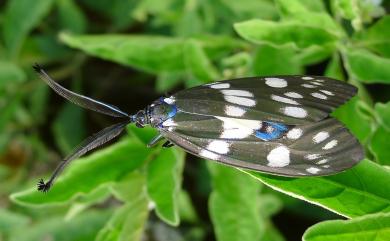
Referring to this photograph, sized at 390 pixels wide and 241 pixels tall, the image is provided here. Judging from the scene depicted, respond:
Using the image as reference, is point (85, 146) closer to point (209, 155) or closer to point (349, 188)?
point (209, 155)

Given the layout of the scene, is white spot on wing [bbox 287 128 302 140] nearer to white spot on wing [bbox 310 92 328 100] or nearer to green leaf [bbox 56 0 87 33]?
white spot on wing [bbox 310 92 328 100]

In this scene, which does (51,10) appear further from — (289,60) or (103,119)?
(289,60)

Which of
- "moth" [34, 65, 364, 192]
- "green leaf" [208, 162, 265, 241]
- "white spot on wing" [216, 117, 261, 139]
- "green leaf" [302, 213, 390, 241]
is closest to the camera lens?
"green leaf" [302, 213, 390, 241]

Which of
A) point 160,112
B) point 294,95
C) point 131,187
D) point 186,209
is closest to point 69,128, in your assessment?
point 186,209

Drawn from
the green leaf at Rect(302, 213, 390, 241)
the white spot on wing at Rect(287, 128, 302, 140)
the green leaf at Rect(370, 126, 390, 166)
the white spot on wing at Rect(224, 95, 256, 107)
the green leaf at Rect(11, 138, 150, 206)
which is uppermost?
the green leaf at Rect(11, 138, 150, 206)

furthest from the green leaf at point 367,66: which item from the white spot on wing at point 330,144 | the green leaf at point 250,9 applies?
the green leaf at point 250,9

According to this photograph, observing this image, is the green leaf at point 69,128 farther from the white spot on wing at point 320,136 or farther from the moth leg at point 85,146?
the white spot on wing at point 320,136

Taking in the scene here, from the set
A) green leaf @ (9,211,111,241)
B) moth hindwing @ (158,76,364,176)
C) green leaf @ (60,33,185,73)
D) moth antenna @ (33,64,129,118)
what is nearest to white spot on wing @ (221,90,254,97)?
moth hindwing @ (158,76,364,176)
